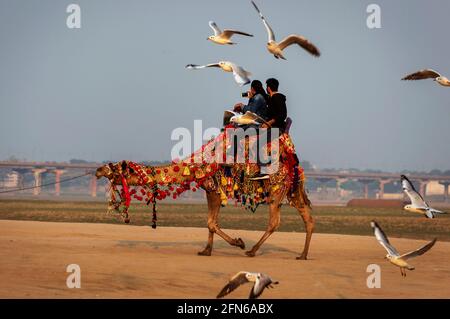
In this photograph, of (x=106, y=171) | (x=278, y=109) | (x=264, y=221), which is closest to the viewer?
(x=106, y=171)

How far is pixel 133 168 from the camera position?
2009 centimetres

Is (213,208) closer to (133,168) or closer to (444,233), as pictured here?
(133,168)

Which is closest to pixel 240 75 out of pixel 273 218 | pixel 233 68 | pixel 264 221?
pixel 233 68

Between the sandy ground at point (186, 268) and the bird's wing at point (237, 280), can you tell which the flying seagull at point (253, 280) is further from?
the sandy ground at point (186, 268)

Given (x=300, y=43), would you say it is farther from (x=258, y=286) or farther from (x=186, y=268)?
(x=258, y=286)

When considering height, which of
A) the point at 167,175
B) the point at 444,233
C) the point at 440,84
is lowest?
the point at 444,233

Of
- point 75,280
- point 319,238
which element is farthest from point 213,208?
point 319,238

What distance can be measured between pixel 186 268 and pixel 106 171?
125 inches

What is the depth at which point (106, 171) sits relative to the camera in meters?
19.7

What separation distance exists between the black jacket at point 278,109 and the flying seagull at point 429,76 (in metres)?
2.96

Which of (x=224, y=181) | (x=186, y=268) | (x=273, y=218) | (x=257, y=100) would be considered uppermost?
(x=257, y=100)

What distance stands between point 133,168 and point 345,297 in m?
6.65

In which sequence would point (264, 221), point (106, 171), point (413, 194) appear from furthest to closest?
point (264, 221), point (106, 171), point (413, 194)
